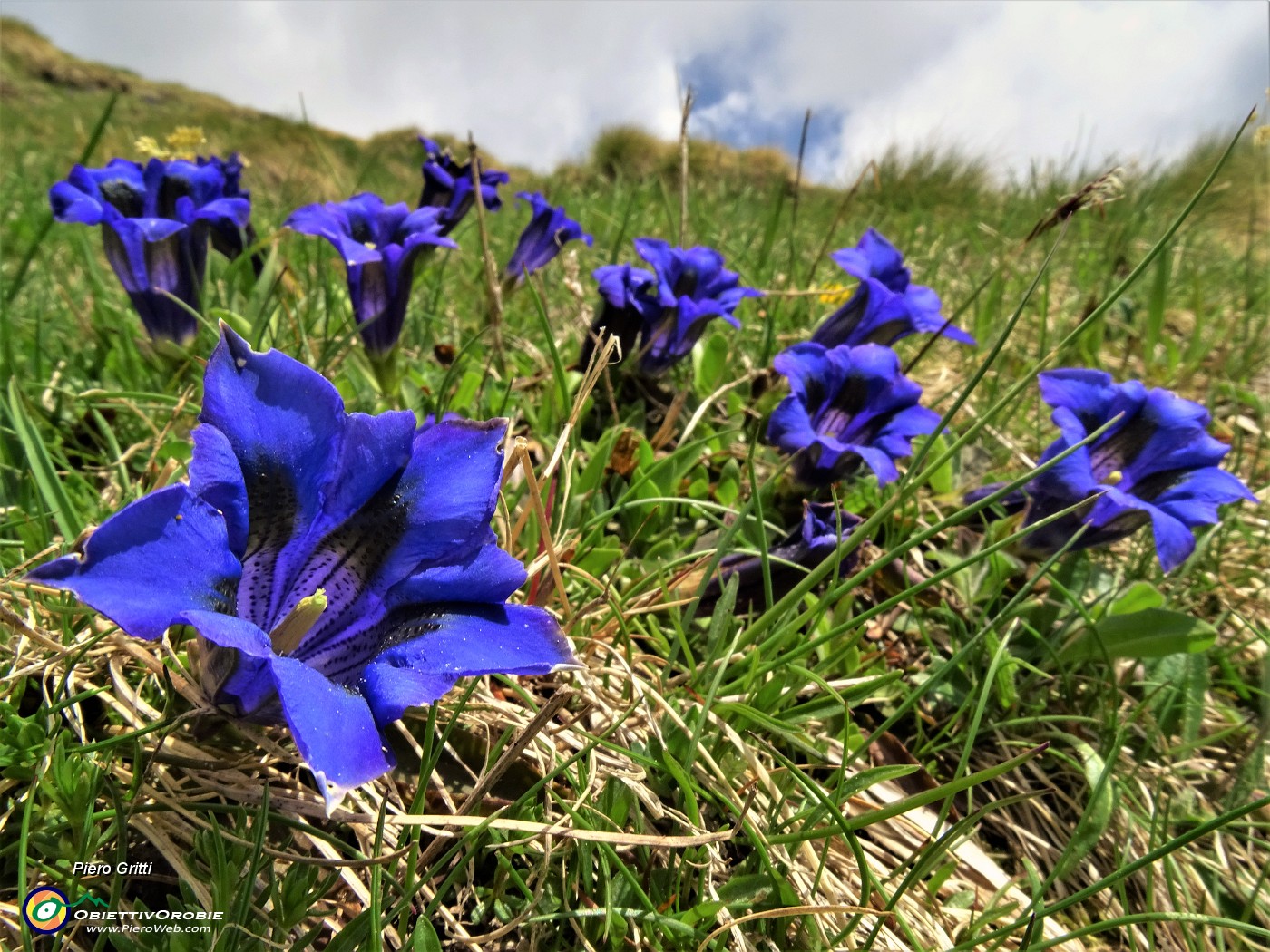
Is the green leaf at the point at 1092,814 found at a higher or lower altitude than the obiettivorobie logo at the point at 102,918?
higher

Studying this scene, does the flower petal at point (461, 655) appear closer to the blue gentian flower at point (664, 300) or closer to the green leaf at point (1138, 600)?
the blue gentian flower at point (664, 300)

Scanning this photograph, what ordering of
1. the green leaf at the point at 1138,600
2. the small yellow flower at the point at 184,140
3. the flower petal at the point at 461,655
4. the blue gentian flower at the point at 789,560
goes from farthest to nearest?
the small yellow flower at the point at 184,140 → the green leaf at the point at 1138,600 → the blue gentian flower at the point at 789,560 → the flower petal at the point at 461,655

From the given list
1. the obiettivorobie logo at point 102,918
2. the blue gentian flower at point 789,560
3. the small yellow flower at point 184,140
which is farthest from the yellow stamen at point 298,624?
the small yellow flower at point 184,140

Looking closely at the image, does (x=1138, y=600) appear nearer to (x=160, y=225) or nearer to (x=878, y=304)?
(x=878, y=304)

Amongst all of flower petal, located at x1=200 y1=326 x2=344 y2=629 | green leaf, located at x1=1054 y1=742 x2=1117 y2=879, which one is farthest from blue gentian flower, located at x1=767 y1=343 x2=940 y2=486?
flower petal, located at x1=200 y1=326 x2=344 y2=629

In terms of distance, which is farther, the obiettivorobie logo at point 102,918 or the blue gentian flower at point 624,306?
the blue gentian flower at point 624,306

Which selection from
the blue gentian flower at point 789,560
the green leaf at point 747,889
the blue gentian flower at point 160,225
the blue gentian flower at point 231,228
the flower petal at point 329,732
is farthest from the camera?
the blue gentian flower at point 231,228

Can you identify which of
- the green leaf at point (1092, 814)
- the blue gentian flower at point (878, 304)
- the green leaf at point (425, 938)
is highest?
the blue gentian flower at point (878, 304)

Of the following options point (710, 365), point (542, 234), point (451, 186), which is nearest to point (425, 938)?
point (710, 365)
